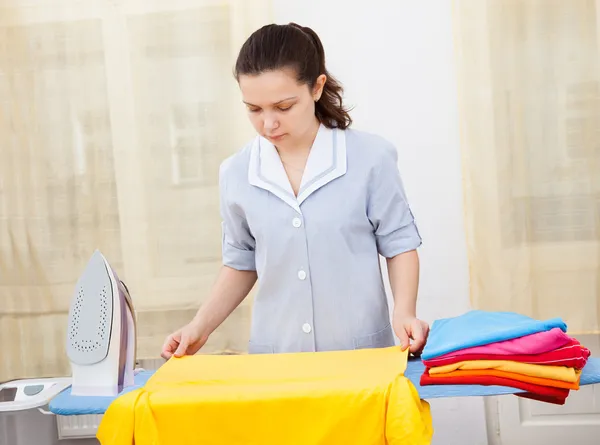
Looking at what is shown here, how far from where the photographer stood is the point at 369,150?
167cm

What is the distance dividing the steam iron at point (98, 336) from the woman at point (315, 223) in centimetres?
17

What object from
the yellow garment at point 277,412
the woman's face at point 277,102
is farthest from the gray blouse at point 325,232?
the yellow garment at point 277,412

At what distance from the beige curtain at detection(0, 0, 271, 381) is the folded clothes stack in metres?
1.55

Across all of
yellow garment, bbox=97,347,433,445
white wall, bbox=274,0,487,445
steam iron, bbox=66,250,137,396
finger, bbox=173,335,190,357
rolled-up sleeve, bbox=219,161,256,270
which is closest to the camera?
yellow garment, bbox=97,347,433,445

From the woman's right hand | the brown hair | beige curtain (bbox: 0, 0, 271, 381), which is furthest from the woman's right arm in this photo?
beige curtain (bbox: 0, 0, 271, 381)

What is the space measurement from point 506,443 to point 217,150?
1489mm

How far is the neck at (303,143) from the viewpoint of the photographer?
168cm

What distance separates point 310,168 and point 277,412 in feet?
1.88

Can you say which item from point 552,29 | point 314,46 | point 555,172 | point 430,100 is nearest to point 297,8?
point 430,100

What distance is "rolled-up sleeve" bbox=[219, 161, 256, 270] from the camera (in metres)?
1.74

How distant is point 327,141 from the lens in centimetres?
168

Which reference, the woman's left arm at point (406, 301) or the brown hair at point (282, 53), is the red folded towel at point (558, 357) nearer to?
the woman's left arm at point (406, 301)

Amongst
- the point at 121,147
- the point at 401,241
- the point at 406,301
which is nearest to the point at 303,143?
the point at 401,241

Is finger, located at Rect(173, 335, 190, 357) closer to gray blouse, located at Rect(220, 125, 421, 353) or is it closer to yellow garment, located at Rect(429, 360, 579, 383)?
gray blouse, located at Rect(220, 125, 421, 353)
